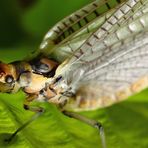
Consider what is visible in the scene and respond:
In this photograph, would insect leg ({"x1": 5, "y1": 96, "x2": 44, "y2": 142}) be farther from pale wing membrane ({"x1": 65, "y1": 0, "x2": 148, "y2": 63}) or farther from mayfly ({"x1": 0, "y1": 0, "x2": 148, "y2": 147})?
pale wing membrane ({"x1": 65, "y1": 0, "x2": 148, "y2": 63})

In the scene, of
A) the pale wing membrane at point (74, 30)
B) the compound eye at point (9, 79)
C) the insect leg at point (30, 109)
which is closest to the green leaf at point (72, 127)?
the insect leg at point (30, 109)

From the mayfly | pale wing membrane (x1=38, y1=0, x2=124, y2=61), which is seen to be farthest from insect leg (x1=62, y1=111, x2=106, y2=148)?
pale wing membrane (x1=38, y1=0, x2=124, y2=61)

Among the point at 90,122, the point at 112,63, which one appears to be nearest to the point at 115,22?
the point at 112,63

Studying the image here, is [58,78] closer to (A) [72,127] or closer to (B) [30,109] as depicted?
(B) [30,109]

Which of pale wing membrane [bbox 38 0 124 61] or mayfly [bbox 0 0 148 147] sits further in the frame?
pale wing membrane [bbox 38 0 124 61]

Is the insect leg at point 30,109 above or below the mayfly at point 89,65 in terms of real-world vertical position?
below

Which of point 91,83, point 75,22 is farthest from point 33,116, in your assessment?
point 75,22

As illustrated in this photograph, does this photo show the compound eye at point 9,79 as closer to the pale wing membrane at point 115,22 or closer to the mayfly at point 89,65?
the mayfly at point 89,65

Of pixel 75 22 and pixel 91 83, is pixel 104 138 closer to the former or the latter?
pixel 91 83
